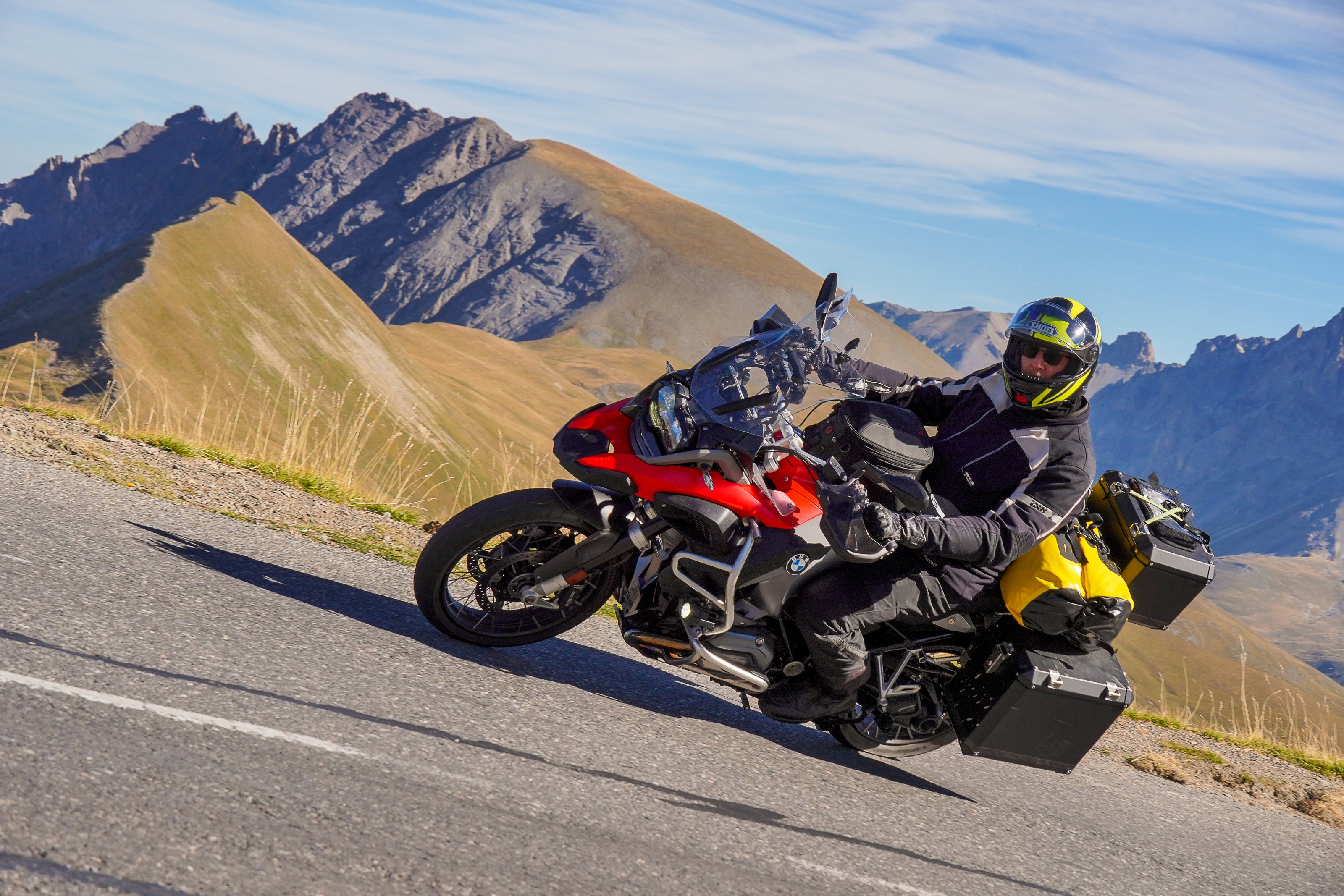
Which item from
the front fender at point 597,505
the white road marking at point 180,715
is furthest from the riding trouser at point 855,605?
the white road marking at point 180,715

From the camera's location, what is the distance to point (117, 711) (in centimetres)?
353

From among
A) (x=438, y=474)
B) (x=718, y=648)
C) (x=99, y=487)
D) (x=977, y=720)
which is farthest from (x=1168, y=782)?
(x=438, y=474)

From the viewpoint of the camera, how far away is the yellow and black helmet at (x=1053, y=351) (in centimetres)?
503

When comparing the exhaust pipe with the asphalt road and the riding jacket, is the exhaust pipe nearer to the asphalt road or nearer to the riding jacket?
the asphalt road

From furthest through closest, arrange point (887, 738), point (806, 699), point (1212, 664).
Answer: point (1212, 664), point (887, 738), point (806, 699)

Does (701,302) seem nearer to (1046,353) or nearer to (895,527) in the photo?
(1046,353)

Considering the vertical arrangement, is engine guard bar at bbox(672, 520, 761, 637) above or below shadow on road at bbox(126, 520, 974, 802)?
above

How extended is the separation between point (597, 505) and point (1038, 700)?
91.4 inches

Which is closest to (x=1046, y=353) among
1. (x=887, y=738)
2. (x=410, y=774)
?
(x=887, y=738)

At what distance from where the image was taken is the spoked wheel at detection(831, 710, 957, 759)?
5520 mm

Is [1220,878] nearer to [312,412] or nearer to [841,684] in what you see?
[841,684]

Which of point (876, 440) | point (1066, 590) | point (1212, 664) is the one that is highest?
point (876, 440)

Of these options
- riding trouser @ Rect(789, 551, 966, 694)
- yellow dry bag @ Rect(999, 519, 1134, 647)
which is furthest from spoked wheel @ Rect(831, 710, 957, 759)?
yellow dry bag @ Rect(999, 519, 1134, 647)

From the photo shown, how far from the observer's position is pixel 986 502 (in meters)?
5.03
